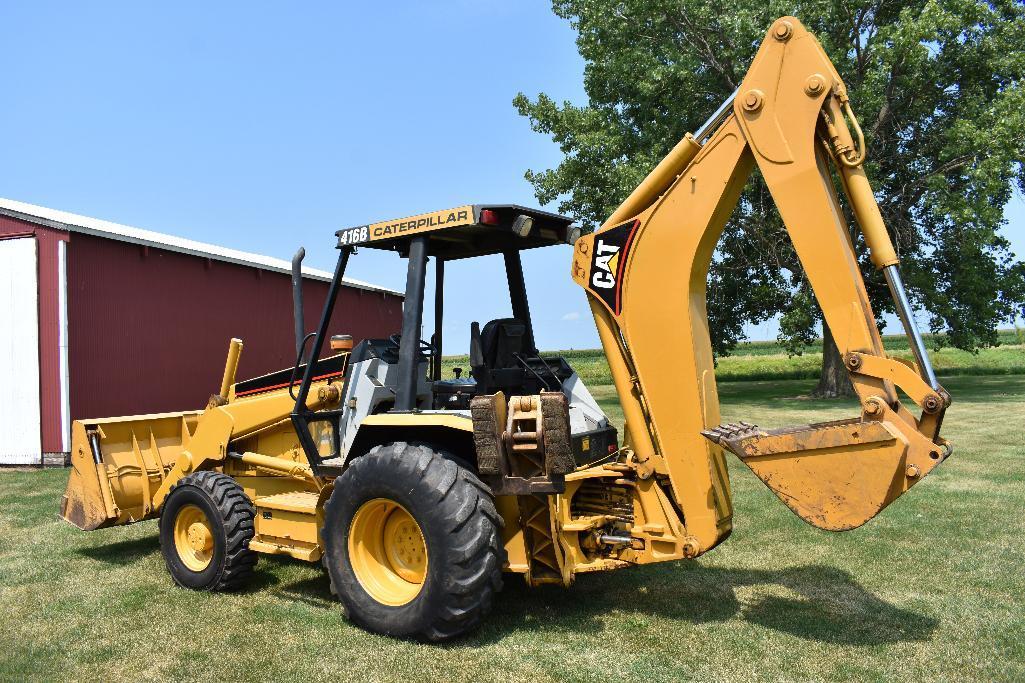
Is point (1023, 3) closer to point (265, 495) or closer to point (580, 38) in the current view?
point (580, 38)

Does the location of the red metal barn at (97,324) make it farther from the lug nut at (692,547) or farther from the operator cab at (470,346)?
the lug nut at (692,547)

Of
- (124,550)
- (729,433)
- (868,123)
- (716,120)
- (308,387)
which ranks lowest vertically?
(124,550)

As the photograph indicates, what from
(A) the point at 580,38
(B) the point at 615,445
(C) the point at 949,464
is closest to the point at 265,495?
(B) the point at 615,445

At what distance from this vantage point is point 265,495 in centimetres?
652

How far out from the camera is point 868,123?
789 inches

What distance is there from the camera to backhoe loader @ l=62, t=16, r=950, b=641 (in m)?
4.11

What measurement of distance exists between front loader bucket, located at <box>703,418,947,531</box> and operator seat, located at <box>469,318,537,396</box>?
1.63 meters

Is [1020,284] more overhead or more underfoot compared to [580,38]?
more underfoot

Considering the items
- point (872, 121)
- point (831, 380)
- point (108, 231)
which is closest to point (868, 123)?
point (872, 121)

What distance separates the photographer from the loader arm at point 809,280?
3939mm

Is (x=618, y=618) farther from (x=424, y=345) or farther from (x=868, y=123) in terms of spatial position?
(x=868, y=123)

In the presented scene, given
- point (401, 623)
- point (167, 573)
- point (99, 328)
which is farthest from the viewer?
point (99, 328)

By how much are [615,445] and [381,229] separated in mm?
2156

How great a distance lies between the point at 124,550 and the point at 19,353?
23.7 feet
